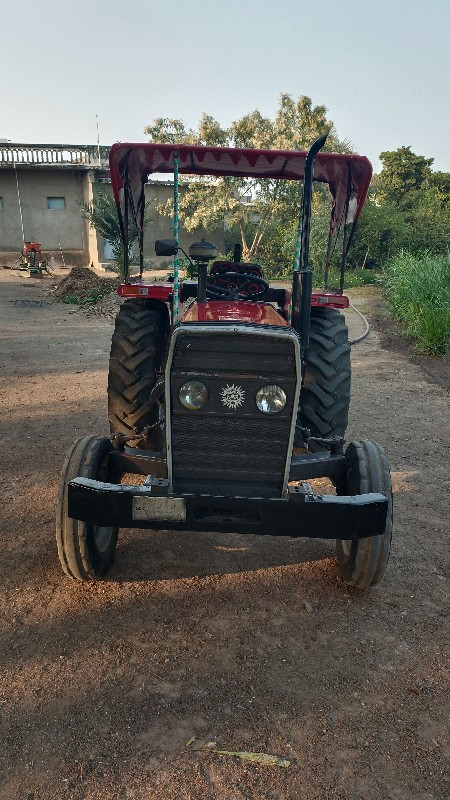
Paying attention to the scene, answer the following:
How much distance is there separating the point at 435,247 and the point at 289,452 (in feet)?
76.8

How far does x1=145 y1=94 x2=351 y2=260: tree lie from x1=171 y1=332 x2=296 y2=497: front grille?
69.2 ft

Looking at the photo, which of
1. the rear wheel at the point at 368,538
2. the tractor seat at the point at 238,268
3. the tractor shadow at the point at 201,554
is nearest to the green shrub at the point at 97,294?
the tractor seat at the point at 238,268

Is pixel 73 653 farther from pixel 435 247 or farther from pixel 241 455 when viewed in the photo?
pixel 435 247

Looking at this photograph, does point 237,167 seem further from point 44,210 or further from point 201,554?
point 44,210

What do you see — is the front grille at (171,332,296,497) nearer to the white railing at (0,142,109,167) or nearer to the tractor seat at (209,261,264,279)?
the tractor seat at (209,261,264,279)

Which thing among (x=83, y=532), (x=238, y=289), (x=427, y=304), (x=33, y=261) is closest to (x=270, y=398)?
(x=83, y=532)

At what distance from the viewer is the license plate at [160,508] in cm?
283

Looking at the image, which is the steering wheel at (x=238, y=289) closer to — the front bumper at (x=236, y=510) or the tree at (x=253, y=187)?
the front bumper at (x=236, y=510)

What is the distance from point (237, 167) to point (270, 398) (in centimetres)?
266

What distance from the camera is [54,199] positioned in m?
23.8

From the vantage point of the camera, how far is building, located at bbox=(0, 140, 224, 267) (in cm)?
2320

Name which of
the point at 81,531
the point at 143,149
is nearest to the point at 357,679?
the point at 81,531

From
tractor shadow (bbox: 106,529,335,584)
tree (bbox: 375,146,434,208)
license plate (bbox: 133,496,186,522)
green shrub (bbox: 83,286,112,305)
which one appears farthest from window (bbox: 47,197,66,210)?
tree (bbox: 375,146,434,208)

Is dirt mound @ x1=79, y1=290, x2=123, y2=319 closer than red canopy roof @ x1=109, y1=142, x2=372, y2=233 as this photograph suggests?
No
